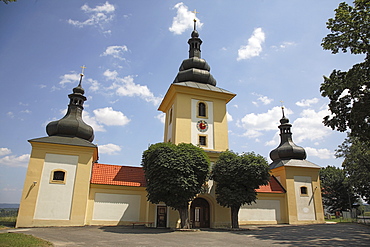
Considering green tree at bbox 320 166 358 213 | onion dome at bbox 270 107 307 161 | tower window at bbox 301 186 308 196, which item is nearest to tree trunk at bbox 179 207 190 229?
tower window at bbox 301 186 308 196

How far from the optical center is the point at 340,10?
1555 cm

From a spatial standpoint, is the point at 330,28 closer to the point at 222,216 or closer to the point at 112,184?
the point at 222,216

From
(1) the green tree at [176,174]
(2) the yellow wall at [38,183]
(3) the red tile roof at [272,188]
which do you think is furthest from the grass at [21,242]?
(3) the red tile roof at [272,188]

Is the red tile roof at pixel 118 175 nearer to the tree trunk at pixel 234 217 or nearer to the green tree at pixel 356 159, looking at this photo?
the tree trunk at pixel 234 217

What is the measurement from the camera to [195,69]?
2664cm

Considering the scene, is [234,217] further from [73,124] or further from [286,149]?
[73,124]

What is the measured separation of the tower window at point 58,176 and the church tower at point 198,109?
926 cm

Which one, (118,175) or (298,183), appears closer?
(118,175)

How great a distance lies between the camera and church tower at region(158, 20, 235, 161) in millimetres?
23719

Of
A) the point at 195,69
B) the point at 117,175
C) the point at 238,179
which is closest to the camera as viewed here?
the point at 238,179

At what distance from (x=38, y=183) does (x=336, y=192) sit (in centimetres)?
4602

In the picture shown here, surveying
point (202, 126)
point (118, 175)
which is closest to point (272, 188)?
point (202, 126)

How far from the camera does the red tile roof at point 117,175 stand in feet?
74.4

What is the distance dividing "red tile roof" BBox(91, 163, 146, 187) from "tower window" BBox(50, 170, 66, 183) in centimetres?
229
